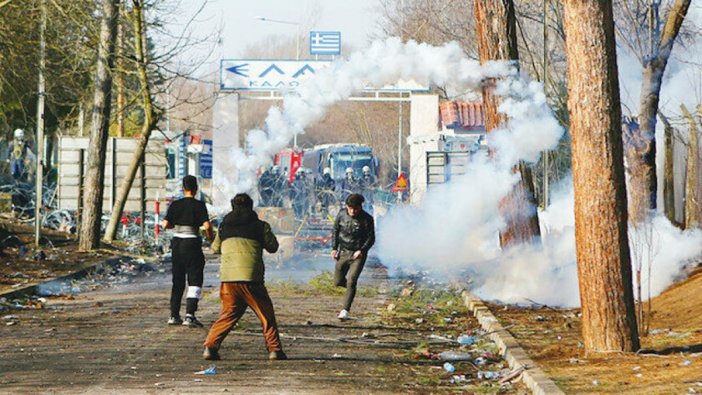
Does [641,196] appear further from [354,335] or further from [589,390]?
[589,390]

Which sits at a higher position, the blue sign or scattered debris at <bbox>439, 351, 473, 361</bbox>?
the blue sign

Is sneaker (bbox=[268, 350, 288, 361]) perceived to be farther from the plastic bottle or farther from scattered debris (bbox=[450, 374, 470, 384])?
the plastic bottle

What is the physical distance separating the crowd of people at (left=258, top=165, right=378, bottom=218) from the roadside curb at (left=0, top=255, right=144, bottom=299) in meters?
3.56

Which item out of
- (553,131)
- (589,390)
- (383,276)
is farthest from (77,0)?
(589,390)

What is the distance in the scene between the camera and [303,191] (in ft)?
96.6

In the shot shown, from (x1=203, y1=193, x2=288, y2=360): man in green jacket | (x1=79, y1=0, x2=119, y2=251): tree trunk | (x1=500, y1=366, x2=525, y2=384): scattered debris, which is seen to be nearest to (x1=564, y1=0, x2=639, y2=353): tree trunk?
(x1=500, y1=366, x2=525, y2=384): scattered debris

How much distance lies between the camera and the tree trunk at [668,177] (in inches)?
922

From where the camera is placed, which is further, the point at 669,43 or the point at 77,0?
the point at 77,0

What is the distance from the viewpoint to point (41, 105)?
24625 millimetres

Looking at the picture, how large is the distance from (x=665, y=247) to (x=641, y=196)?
1.21 meters

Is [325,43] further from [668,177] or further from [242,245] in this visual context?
[242,245]

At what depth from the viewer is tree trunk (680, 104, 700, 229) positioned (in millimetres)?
21719

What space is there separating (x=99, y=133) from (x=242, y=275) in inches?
646

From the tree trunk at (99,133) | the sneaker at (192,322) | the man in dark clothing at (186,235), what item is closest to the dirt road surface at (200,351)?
the sneaker at (192,322)
